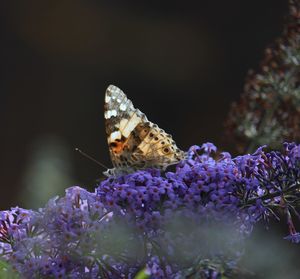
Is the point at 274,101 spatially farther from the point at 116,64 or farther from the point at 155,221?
the point at 116,64

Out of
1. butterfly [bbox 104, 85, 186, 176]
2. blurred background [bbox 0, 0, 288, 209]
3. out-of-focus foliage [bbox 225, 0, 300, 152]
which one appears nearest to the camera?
butterfly [bbox 104, 85, 186, 176]

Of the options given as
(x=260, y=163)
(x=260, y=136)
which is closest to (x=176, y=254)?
(x=260, y=163)

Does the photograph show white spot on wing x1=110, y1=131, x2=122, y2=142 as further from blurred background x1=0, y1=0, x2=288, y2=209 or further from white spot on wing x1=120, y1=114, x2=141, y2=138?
blurred background x1=0, y1=0, x2=288, y2=209

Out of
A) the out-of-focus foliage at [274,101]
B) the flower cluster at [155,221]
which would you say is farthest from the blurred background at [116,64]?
the flower cluster at [155,221]

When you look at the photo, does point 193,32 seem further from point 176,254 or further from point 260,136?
point 176,254

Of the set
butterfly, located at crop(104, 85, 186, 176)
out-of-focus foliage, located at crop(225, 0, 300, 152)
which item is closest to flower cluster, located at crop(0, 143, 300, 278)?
butterfly, located at crop(104, 85, 186, 176)

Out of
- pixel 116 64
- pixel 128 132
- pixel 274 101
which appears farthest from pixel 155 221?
pixel 116 64
